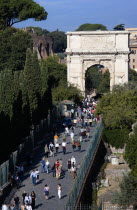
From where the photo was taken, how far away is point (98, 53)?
64.6 meters

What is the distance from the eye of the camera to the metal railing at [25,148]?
26.8 metres

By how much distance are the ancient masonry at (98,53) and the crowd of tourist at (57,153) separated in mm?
11081

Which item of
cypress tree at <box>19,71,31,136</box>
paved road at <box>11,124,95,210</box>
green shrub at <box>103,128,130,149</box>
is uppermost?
cypress tree at <box>19,71,31,136</box>

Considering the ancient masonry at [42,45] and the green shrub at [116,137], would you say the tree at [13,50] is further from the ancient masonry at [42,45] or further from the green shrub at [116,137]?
the ancient masonry at [42,45]

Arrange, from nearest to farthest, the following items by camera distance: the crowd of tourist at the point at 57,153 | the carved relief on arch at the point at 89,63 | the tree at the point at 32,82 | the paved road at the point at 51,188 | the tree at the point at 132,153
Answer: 1. the crowd of tourist at the point at 57,153
2. the paved road at the point at 51,188
3. the tree at the point at 132,153
4. the tree at the point at 32,82
5. the carved relief on arch at the point at 89,63

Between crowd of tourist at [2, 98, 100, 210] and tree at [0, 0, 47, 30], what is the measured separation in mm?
21427

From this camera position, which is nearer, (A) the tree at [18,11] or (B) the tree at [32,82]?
(B) the tree at [32,82]

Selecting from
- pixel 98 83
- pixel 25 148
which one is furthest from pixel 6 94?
pixel 98 83

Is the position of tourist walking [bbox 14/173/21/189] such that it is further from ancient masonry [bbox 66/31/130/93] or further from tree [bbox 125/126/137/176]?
ancient masonry [bbox 66/31/130/93]

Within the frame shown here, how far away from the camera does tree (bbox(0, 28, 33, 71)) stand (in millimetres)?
61237

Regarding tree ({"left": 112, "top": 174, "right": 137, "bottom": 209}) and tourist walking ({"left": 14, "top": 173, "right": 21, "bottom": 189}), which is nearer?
tree ({"left": 112, "top": 174, "right": 137, "bottom": 209})

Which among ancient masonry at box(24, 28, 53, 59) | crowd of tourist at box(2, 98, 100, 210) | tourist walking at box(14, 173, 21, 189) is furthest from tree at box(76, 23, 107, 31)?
tourist walking at box(14, 173, 21, 189)

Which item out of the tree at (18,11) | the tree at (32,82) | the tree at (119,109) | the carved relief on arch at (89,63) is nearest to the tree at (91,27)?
the tree at (18,11)

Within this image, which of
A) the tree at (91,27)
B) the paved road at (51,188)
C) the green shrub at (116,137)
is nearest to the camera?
the paved road at (51,188)
